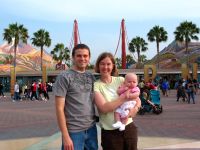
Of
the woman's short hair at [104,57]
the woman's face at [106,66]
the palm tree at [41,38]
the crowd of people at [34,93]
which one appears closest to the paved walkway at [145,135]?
the woman's short hair at [104,57]

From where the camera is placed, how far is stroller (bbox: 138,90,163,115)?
46.1 ft

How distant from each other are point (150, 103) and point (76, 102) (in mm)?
10934

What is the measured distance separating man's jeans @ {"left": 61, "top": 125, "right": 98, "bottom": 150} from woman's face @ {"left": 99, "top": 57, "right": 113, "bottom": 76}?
0.49 meters

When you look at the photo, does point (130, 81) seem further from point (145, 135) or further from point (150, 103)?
point (150, 103)

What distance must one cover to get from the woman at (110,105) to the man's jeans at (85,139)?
0.28 ft

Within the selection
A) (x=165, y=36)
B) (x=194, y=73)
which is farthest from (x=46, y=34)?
(x=194, y=73)

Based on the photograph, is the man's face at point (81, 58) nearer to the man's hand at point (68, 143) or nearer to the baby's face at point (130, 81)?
the baby's face at point (130, 81)

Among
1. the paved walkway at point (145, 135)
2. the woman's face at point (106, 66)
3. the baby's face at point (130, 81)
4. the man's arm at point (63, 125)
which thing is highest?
the woman's face at point (106, 66)

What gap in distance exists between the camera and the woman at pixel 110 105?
3355mm

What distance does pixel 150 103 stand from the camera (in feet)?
46.1

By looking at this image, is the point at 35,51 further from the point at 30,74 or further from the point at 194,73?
the point at 194,73

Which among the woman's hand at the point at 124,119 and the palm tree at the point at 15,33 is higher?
the palm tree at the point at 15,33

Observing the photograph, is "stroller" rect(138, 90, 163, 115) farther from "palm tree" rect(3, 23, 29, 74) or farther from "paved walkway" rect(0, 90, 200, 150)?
"palm tree" rect(3, 23, 29, 74)

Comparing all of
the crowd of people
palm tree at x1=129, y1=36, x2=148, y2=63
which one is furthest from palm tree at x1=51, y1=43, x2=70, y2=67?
the crowd of people
